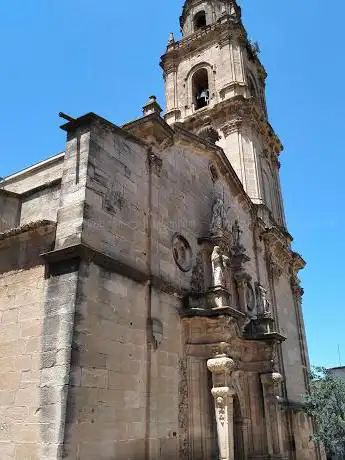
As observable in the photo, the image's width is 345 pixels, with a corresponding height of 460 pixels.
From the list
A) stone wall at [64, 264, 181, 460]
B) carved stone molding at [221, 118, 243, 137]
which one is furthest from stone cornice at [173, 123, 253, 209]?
stone wall at [64, 264, 181, 460]

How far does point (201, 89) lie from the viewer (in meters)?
25.6

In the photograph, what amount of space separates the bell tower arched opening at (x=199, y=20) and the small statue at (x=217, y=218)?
1798 cm

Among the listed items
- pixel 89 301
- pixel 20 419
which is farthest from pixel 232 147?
pixel 20 419

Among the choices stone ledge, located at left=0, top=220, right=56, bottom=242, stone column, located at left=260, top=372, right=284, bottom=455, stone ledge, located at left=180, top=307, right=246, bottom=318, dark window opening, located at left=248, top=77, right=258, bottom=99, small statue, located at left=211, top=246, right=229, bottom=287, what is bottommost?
stone column, located at left=260, top=372, right=284, bottom=455

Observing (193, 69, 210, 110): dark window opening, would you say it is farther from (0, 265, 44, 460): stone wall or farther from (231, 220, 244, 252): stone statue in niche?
(0, 265, 44, 460): stone wall

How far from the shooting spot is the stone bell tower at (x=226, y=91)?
2130 cm

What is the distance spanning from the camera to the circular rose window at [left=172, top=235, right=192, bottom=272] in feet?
36.1

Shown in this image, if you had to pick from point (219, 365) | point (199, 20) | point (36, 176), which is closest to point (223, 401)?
point (219, 365)

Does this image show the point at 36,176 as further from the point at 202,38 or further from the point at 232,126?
the point at 202,38

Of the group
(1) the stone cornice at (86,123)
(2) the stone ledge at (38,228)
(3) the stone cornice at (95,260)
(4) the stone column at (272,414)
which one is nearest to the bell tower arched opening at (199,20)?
(1) the stone cornice at (86,123)

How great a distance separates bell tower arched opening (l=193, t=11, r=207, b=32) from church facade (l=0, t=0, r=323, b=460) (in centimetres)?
1482

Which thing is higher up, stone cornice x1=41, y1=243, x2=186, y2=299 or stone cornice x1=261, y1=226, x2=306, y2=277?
stone cornice x1=261, y1=226, x2=306, y2=277

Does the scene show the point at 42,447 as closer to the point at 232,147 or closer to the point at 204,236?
the point at 204,236

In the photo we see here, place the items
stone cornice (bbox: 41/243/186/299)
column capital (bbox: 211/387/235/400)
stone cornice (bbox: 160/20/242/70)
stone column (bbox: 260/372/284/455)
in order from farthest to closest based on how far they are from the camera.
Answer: stone cornice (bbox: 160/20/242/70)
stone column (bbox: 260/372/284/455)
column capital (bbox: 211/387/235/400)
stone cornice (bbox: 41/243/186/299)
